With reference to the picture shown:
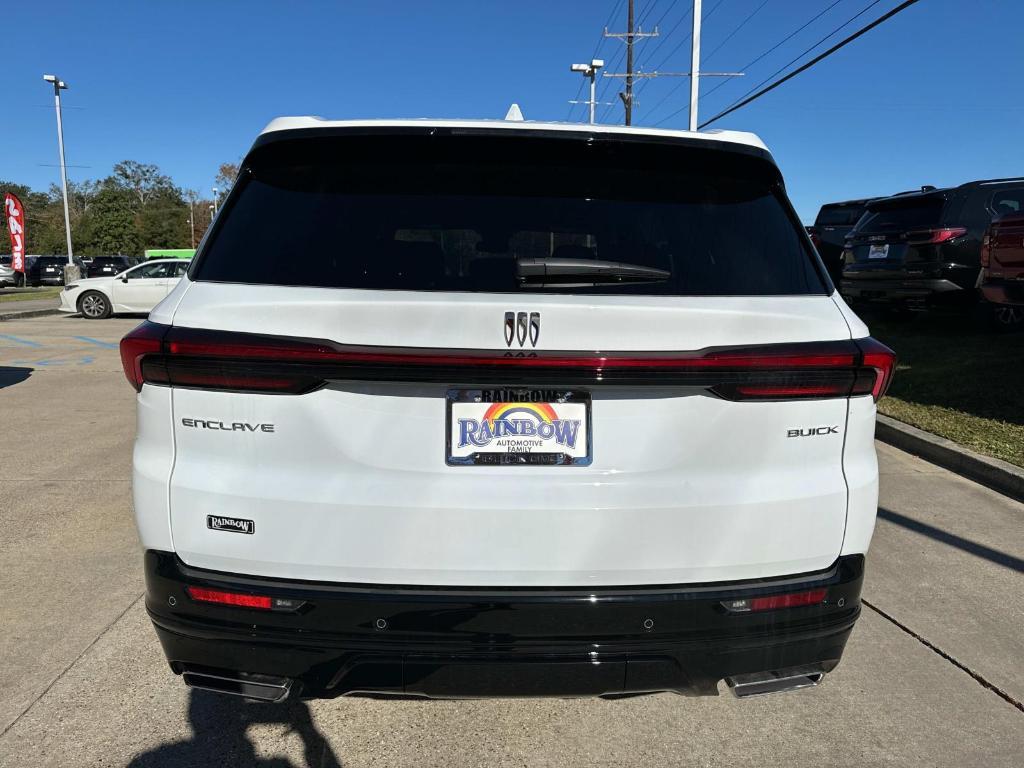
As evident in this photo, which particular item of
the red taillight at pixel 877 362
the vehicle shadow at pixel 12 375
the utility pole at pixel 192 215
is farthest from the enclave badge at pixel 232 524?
the utility pole at pixel 192 215

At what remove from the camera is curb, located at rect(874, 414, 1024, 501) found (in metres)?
5.37

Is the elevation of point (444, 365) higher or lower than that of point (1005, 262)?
lower

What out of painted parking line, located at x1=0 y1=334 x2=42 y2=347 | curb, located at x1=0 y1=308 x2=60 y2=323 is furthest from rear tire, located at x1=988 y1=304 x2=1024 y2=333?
curb, located at x1=0 y1=308 x2=60 y2=323

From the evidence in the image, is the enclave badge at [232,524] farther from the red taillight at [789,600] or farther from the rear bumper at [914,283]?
the rear bumper at [914,283]

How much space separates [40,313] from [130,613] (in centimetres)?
2147

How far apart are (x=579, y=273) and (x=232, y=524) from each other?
3.71ft

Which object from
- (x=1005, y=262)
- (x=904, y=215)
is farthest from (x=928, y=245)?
(x=1005, y=262)

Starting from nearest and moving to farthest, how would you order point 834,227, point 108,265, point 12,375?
1. point 12,375
2. point 834,227
3. point 108,265

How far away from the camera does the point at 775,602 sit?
204 cm

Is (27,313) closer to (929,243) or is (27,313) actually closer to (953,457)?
(929,243)

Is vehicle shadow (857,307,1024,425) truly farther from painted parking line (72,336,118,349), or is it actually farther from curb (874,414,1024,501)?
painted parking line (72,336,118,349)

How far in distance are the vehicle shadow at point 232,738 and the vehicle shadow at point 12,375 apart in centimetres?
832

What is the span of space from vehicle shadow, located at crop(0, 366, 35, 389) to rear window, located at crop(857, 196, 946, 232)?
11995 mm

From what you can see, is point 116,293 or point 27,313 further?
point 27,313
